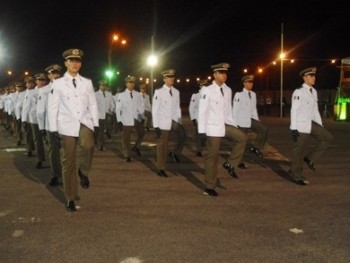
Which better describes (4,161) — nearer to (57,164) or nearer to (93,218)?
(57,164)

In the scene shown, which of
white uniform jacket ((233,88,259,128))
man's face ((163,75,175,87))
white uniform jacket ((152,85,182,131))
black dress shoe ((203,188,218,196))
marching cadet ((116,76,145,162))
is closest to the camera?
black dress shoe ((203,188,218,196))

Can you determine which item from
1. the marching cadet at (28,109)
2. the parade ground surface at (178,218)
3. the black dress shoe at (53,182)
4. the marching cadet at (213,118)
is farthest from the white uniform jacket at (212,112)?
the marching cadet at (28,109)

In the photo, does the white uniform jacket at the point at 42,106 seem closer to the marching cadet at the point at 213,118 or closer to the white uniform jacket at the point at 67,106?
the white uniform jacket at the point at 67,106

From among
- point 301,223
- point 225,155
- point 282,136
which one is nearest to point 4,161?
point 225,155

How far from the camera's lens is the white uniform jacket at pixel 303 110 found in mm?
8773

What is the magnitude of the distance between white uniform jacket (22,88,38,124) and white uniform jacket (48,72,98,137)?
4.24 m

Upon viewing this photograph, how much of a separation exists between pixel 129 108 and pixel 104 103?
3.10 metres

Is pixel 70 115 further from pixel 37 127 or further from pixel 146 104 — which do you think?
pixel 146 104

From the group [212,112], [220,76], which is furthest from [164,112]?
[220,76]

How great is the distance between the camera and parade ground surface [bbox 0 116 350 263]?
4949 millimetres

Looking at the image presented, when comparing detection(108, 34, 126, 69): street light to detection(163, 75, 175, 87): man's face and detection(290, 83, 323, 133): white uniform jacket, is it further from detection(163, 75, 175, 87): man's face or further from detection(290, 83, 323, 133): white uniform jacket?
detection(290, 83, 323, 133): white uniform jacket

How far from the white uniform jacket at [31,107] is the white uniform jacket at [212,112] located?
15.2 feet

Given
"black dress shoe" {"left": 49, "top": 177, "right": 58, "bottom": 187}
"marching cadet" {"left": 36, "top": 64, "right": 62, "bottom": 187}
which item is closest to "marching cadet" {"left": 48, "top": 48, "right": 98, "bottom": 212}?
"marching cadet" {"left": 36, "top": 64, "right": 62, "bottom": 187}

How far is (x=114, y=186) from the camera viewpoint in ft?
28.3
